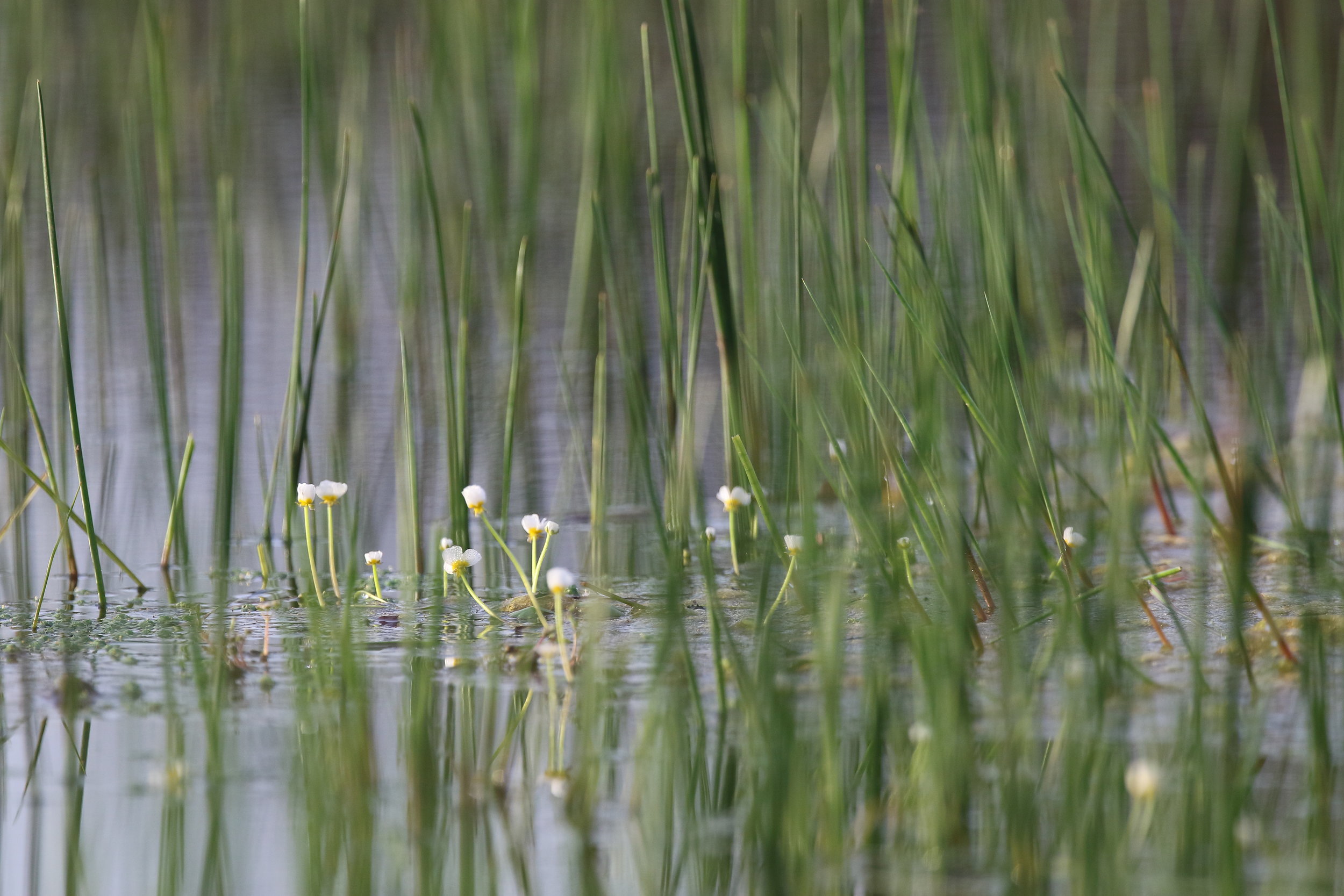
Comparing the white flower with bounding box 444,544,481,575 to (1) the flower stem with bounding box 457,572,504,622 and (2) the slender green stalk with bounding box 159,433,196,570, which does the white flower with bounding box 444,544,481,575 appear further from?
(2) the slender green stalk with bounding box 159,433,196,570

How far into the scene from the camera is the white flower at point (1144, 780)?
1141 mm

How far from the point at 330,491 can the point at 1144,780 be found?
1.09 m

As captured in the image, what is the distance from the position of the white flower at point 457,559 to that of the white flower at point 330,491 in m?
0.15

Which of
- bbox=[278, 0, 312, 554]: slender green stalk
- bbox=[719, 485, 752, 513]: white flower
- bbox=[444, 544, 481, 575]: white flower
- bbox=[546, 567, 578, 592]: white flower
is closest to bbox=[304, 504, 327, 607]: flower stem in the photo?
bbox=[444, 544, 481, 575]: white flower

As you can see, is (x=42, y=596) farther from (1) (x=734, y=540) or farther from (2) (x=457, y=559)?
(1) (x=734, y=540)

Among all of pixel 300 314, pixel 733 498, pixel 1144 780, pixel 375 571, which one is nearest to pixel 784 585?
pixel 733 498

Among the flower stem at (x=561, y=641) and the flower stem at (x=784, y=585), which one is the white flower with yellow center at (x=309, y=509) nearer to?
the flower stem at (x=561, y=641)

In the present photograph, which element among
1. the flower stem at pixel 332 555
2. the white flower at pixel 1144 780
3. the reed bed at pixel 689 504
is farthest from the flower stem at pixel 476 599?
the white flower at pixel 1144 780

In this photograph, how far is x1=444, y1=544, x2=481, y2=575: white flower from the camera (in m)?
1.85

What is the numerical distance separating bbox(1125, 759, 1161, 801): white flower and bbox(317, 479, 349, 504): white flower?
1.04 meters

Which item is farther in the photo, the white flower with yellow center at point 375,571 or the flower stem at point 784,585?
the white flower with yellow center at point 375,571

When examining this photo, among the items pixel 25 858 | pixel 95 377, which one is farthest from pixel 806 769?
pixel 95 377

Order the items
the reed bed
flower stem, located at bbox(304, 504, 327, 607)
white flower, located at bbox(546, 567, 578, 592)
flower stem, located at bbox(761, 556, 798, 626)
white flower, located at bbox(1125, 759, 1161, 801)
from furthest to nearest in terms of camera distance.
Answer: flower stem, located at bbox(304, 504, 327, 607), flower stem, located at bbox(761, 556, 798, 626), white flower, located at bbox(546, 567, 578, 592), the reed bed, white flower, located at bbox(1125, 759, 1161, 801)

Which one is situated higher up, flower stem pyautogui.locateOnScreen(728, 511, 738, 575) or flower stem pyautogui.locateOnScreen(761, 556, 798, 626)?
flower stem pyautogui.locateOnScreen(728, 511, 738, 575)
